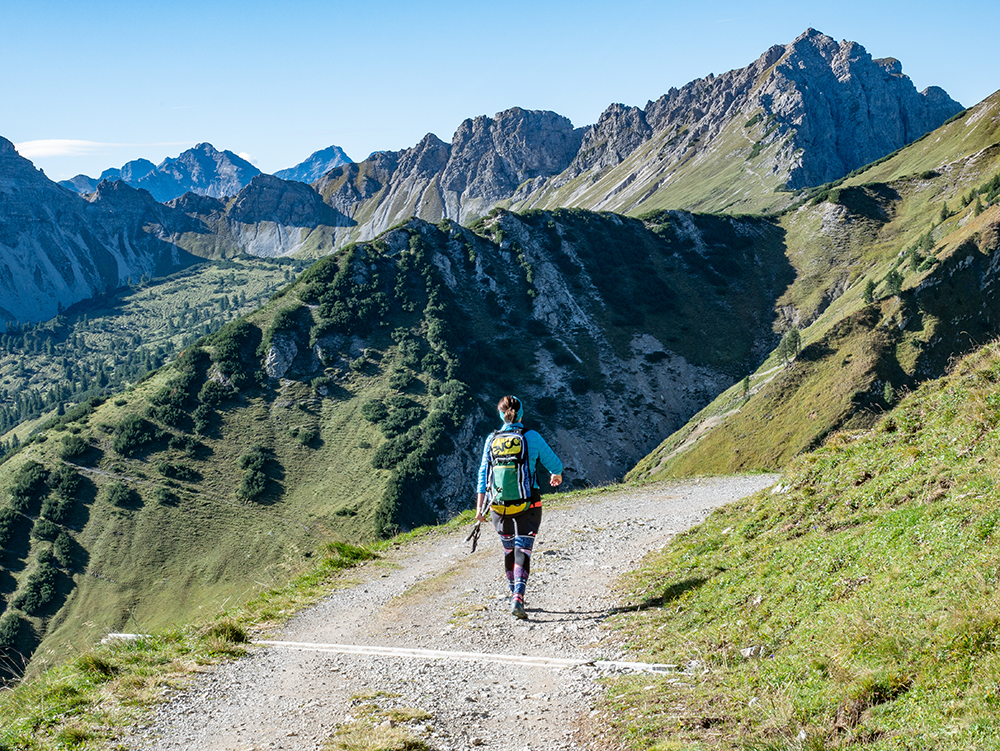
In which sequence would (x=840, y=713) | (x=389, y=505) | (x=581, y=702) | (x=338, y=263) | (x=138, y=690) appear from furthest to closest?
(x=338, y=263)
(x=389, y=505)
(x=138, y=690)
(x=581, y=702)
(x=840, y=713)

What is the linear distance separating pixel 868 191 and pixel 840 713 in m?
144

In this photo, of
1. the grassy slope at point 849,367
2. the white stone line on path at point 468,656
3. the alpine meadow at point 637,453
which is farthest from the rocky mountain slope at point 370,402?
the white stone line on path at point 468,656

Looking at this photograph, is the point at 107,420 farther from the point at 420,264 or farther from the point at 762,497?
the point at 762,497

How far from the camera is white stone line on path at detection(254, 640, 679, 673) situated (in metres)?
7.83

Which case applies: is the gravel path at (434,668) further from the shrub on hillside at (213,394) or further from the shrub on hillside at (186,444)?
the shrub on hillside at (213,394)

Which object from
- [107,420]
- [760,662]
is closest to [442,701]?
[760,662]

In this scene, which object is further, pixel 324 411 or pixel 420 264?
pixel 420 264

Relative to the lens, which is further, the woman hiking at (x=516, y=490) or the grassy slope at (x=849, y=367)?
the grassy slope at (x=849, y=367)

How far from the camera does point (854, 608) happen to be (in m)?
6.51

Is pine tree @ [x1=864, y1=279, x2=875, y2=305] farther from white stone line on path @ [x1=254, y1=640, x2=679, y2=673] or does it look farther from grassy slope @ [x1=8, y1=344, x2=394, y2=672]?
white stone line on path @ [x1=254, y1=640, x2=679, y2=673]

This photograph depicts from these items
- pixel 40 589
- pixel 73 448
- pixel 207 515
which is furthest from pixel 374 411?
pixel 40 589

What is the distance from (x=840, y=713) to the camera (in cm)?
520

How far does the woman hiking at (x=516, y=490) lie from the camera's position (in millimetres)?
10594

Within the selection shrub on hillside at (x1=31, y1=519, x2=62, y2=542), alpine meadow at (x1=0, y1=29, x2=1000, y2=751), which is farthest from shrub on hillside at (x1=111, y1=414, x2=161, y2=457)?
shrub on hillside at (x1=31, y1=519, x2=62, y2=542)
